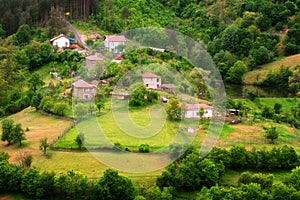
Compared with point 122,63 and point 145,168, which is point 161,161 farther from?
point 122,63

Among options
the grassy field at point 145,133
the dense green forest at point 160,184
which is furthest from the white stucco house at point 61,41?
the dense green forest at point 160,184

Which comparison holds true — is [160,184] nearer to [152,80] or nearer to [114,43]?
[152,80]

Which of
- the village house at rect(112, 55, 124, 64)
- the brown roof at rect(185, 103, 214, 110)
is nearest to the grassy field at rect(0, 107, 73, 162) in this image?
the brown roof at rect(185, 103, 214, 110)

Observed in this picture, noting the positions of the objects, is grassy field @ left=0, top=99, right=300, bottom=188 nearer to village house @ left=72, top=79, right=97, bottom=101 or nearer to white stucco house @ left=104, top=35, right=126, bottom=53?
village house @ left=72, top=79, right=97, bottom=101

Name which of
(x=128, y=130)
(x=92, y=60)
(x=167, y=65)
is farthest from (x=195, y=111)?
(x=92, y=60)

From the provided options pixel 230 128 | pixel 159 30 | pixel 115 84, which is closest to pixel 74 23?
pixel 159 30

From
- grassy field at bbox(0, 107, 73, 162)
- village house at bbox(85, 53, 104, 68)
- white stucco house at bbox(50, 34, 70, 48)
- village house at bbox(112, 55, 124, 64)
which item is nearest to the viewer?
grassy field at bbox(0, 107, 73, 162)
